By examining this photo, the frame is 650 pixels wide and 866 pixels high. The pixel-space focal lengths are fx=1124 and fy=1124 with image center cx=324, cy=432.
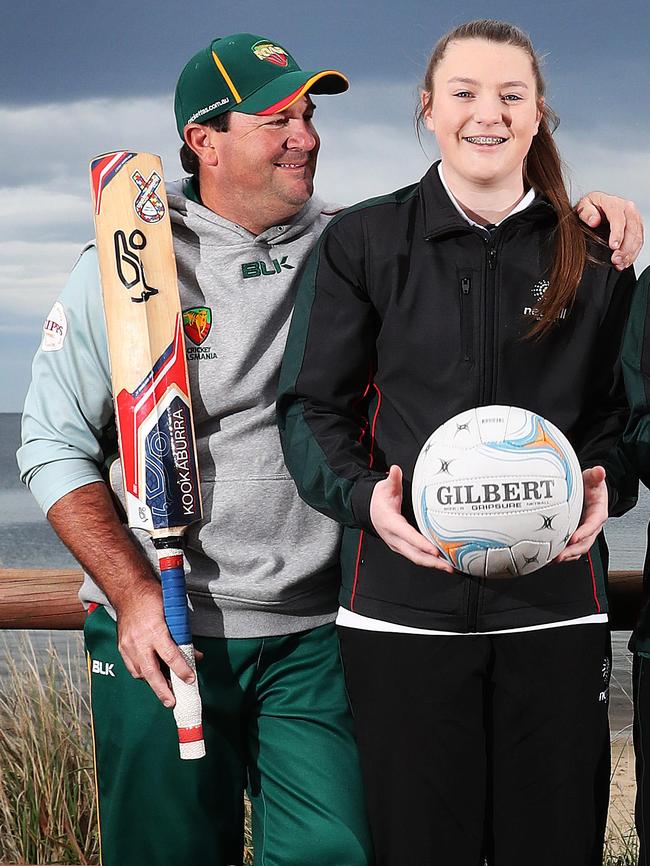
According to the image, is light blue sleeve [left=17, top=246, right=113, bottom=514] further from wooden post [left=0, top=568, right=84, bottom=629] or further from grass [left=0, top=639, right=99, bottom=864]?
grass [left=0, top=639, right=99, bottom=864]

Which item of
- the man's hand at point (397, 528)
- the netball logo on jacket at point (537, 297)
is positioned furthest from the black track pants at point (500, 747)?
the netball logo on jacket at point (537, 297)

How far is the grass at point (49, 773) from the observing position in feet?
11.6

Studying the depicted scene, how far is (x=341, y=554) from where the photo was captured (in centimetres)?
234

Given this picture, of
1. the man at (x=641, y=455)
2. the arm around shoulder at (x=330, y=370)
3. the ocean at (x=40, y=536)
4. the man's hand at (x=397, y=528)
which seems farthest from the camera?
the ocean at (x=40, y=536)

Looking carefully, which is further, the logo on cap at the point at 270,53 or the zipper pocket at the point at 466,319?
the logo on cap at the point at 270,53

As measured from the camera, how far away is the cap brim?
2559 mm

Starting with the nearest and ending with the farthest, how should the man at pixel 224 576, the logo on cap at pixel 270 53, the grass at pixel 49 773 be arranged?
the man at pixel 224 576, the logo on cap at pixel 270 53, the grass at pixel 49 773

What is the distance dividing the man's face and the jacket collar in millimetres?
372

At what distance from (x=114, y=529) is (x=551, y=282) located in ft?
3.46

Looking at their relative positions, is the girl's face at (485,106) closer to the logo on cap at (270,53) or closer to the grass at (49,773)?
the logo on cap at (270,53)

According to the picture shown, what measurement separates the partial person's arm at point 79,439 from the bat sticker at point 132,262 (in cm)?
11

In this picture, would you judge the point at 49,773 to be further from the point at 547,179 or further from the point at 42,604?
the point at 547,179

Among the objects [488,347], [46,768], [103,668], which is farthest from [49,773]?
[488,347]

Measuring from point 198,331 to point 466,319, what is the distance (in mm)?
633
